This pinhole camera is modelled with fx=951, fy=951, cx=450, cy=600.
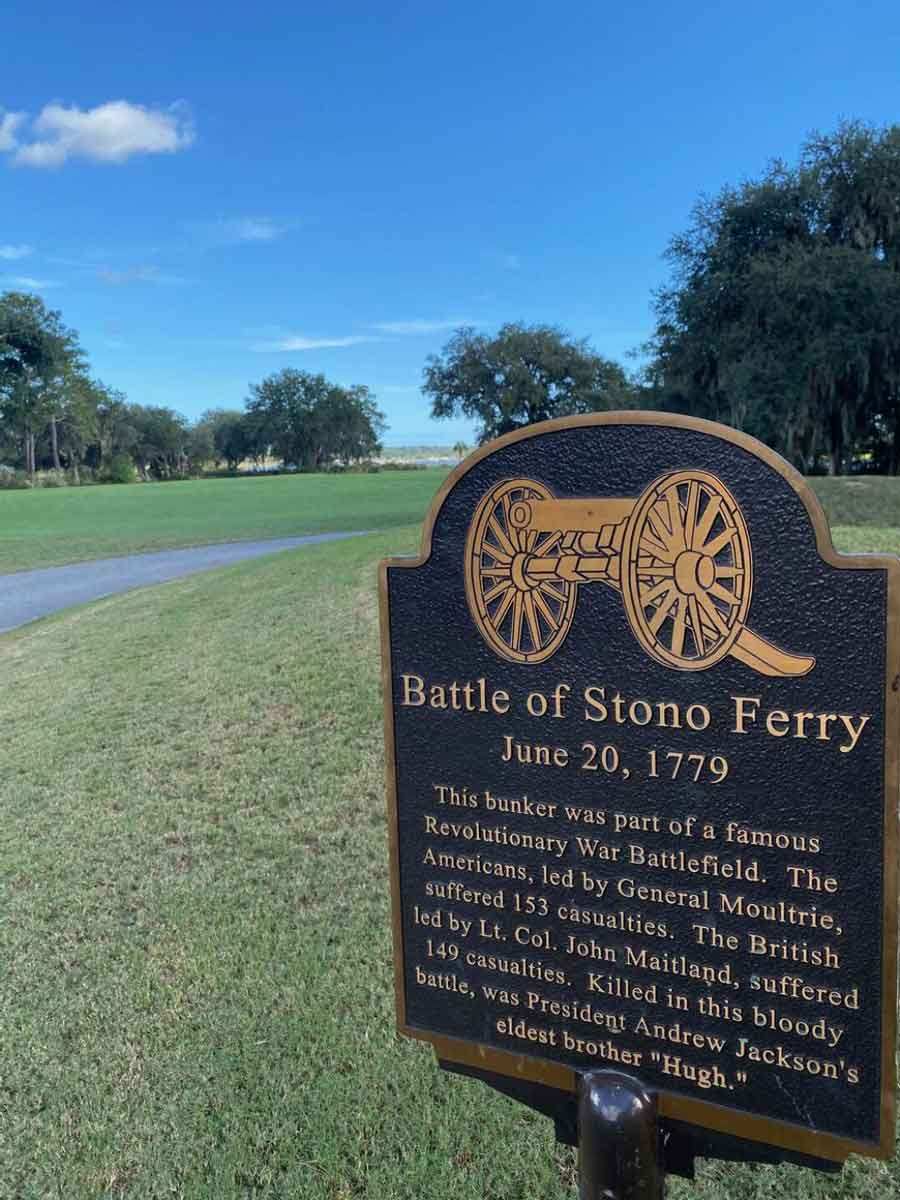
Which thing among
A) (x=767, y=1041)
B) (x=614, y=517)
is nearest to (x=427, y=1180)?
(x=767, y=1041)

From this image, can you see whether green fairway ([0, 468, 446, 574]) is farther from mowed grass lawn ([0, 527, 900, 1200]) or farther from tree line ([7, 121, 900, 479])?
mowed grass lawn ([0, 527, 900, 1200])

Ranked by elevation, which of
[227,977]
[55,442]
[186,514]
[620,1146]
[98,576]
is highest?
[55,442]

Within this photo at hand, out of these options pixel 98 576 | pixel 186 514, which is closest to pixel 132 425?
pixel 186 514

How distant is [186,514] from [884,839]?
37.5 metres

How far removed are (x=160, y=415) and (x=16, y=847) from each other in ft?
305

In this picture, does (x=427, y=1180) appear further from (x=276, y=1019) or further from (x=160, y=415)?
(x=160, y=415)

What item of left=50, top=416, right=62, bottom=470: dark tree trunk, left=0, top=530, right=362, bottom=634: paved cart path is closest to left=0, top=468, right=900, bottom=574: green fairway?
left=0, top=530, right=362, bottom=634: paved cart path

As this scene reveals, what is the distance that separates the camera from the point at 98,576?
18531 mm

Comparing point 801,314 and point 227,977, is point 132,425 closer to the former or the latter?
point 801,314

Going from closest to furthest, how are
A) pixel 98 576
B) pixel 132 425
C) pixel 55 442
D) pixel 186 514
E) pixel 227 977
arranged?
pixel 227 977 → pixel 98 576 → pixel 186 514 → pixel 55 442 → pixel 132 425

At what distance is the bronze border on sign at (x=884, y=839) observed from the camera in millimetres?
1808

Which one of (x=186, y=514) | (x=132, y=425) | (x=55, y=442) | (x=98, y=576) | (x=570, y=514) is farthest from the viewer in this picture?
(x=132, y=425)

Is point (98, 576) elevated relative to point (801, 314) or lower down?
lower down

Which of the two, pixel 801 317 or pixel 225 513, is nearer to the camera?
pixel 801 317
